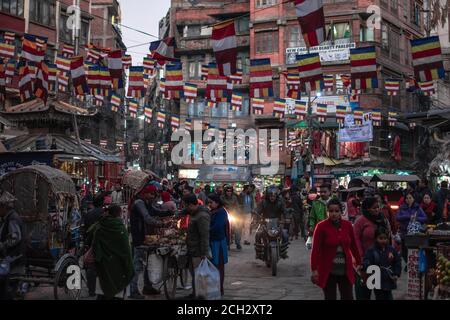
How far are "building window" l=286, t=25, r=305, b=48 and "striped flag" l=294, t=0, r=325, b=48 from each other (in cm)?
2983

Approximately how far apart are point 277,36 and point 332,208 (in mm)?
39537

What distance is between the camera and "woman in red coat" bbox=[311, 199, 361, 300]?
7219mm

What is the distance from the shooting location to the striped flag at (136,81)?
79.7 ft

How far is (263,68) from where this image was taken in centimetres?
2228

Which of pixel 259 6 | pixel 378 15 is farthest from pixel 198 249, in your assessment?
pixel 259 6

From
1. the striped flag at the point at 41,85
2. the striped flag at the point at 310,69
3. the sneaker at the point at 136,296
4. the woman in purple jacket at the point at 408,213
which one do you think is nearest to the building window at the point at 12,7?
the striped flag at the point at 41,85

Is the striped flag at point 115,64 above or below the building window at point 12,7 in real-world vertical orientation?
below

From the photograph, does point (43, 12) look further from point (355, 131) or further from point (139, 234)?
point (139, 234)

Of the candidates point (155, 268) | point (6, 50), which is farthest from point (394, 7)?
point (155, 268)

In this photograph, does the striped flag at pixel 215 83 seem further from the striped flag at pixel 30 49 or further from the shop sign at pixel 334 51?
the shop sign at pixel 334 51

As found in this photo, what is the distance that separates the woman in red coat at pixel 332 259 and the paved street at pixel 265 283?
3.01m

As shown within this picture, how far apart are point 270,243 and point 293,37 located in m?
33.7

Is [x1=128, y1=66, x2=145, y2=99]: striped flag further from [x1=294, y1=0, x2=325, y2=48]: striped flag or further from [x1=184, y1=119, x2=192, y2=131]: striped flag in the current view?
[x1=184, y1=119, x2=192, y2=131]: striped flag
